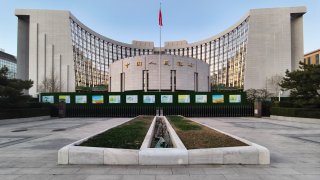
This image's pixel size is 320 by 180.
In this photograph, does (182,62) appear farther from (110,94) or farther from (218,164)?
(218,164)

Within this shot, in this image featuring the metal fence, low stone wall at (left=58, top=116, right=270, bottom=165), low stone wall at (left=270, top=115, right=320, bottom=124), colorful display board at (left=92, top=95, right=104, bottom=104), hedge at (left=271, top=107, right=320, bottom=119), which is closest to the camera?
low stone wall at (left=58, top=116, right=270, bottom=165)

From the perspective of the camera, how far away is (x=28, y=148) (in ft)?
31.9

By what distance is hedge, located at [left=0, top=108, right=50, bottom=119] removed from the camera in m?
23.5

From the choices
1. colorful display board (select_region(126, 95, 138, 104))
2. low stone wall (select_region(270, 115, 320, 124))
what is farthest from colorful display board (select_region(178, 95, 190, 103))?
low stone wall (select_region(270, 115, 320, 124))

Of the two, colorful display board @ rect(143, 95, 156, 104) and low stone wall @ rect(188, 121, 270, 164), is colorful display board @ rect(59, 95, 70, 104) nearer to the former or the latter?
colorful display board @ rect(143, 95, 156, 104)

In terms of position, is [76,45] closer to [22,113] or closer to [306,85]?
[22,113]

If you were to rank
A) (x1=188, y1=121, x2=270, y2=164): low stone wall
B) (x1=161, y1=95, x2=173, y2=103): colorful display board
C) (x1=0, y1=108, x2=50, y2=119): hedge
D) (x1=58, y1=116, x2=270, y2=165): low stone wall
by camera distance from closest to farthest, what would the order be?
1. (x1=58, y1=116, x2=270, y2=165): low stone wall
2. (x1=188, y1=121, x2=270, y2=164): low stone wall
3. (x1=0, y1=108, x2=50, y2=119): hedge
4. (x1=161, y1=95, x2=173, y2=103): colorful display board

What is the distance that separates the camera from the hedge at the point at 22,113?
77.2 feet

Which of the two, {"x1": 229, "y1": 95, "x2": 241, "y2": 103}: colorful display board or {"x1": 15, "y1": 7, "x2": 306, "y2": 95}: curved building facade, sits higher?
{"x1": 15, "y1": 7, "x2": 306, "y2": 95}: curved building facade

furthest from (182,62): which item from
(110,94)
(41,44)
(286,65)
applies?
(41,44)

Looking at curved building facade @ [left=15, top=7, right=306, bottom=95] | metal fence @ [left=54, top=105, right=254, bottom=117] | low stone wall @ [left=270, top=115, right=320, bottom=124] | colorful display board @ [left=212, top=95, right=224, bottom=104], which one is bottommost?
low stone wall @ [left=270, top=115, right=320, bottom=124]

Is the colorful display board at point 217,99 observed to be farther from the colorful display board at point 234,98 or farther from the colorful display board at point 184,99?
the colorful display board at point 184,99

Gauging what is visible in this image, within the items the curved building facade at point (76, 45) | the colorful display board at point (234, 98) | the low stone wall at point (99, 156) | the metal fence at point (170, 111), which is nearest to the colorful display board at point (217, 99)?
the metal fence at point (170, 111)

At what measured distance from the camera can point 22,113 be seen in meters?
25.8
